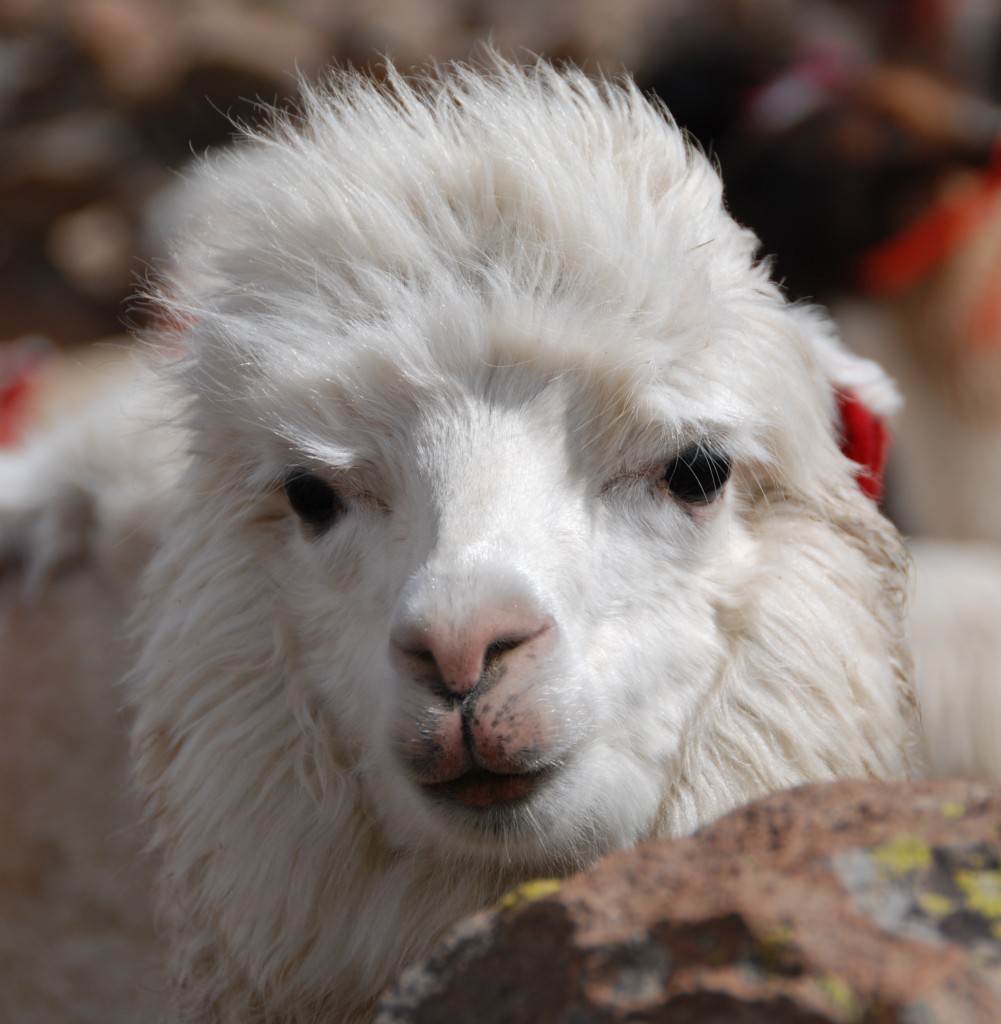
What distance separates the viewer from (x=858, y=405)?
2395mm

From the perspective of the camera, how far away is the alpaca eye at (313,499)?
6.76 ft

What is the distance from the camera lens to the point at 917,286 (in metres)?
5.89

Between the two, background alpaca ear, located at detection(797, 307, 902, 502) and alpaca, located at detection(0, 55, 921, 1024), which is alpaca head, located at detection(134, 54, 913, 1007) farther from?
background alpaca ear, located at detection(797, 307, 902, 502)

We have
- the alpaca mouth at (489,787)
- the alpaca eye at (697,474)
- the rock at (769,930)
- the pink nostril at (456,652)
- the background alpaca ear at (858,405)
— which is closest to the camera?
the rock at (769,930)

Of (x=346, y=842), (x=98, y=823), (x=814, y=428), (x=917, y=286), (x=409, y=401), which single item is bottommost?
(x=98, y=823)

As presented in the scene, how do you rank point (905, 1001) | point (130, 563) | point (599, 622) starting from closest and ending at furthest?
point (905, 1001) → point (599, 622) → point (130, 563)

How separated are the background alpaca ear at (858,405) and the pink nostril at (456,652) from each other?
977 mm

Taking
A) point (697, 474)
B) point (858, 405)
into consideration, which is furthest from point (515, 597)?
point (858, 405)

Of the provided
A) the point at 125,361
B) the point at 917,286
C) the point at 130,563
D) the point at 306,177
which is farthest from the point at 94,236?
the point at 306,177

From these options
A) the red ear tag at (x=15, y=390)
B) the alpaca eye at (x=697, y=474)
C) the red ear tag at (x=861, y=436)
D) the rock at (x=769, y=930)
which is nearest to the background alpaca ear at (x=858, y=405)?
the red ear tag at (x=861, y=436)

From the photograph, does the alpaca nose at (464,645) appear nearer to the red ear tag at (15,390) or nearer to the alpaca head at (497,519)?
the alpaca head at (497,519)

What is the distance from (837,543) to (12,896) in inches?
99.4

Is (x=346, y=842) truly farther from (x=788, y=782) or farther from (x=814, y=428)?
(x=814, y=428)

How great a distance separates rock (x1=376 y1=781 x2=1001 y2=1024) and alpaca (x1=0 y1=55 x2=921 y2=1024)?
0.39 metres
